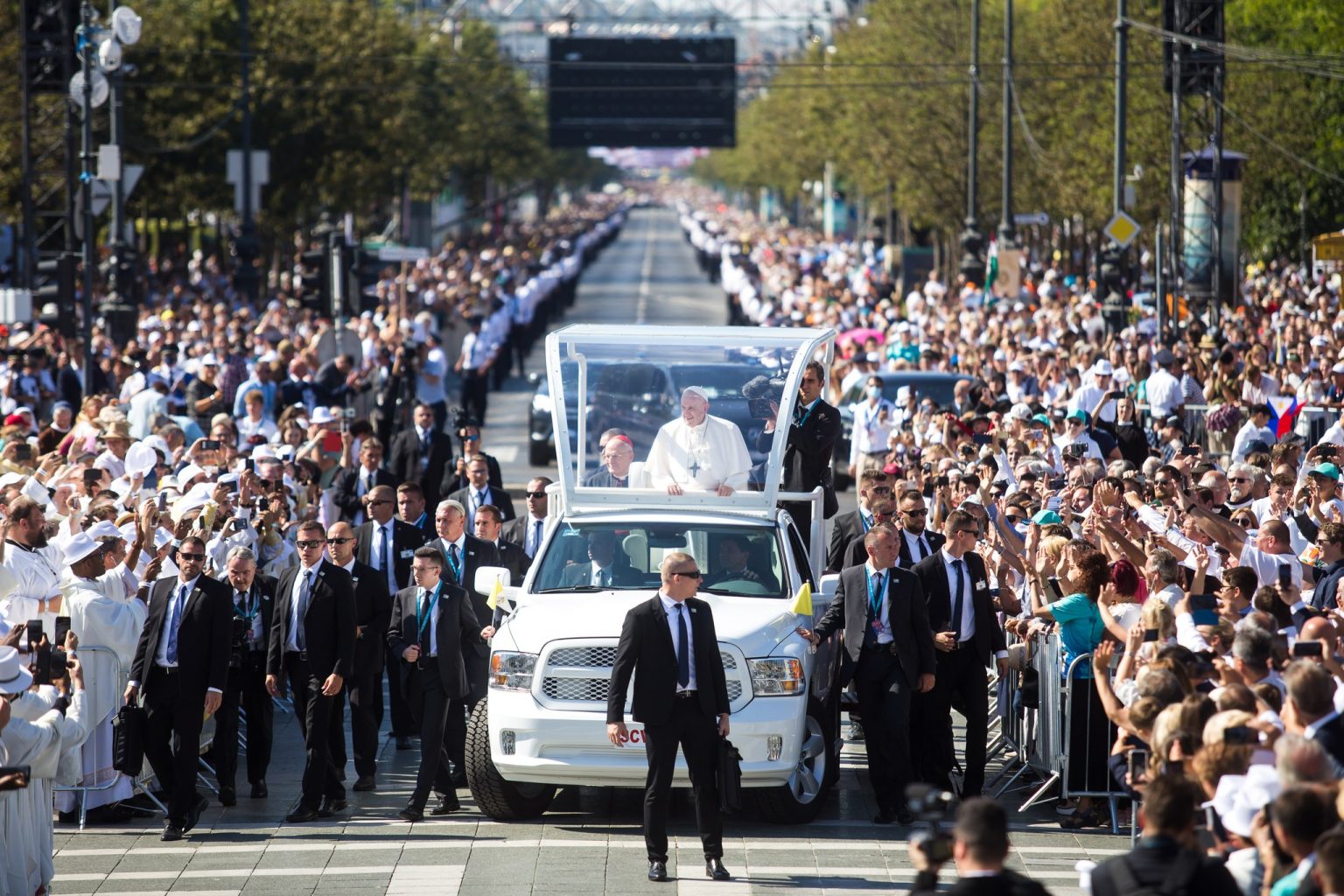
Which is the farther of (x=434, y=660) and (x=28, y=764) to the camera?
(x=434, y=660)

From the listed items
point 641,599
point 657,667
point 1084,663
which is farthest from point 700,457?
point 657,667

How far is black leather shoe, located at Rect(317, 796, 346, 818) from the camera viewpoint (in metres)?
12.1

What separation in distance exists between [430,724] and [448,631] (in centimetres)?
52

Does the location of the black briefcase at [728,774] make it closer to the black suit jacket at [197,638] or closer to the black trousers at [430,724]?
the black trousers at [430,724]

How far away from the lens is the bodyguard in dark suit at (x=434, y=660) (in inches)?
469

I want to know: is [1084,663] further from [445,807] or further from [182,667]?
[182,667]

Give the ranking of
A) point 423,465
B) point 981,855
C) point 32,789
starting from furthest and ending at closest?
point 423,465 < point 32,789 < point 981,855

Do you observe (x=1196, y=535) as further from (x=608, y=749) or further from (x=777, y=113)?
(x=777, y=113)

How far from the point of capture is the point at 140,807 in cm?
1217

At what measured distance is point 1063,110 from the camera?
5034 centimetres

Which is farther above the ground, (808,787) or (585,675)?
(585,675)

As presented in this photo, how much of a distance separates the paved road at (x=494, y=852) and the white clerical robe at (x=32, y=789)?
2.28 ft

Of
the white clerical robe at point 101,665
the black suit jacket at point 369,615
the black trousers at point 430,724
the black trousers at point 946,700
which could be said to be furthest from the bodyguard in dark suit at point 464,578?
the black trousers at point 946,700

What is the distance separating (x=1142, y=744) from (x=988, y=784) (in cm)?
270
